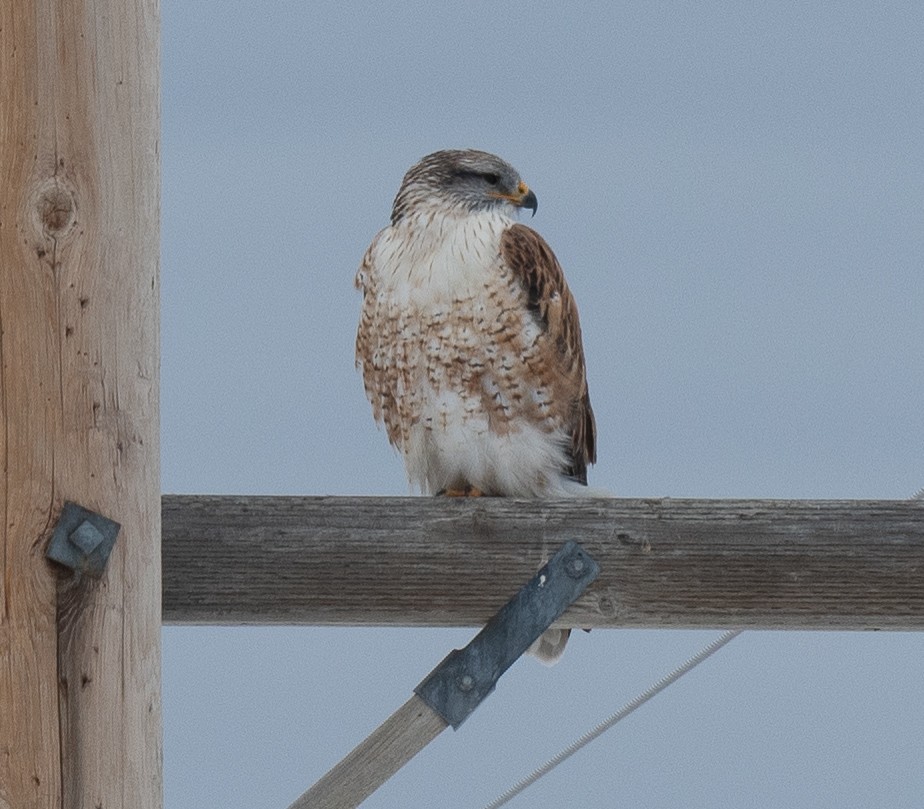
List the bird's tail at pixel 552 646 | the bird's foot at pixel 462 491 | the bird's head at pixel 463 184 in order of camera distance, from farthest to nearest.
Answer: the bird's head at pixel 463 184, the bird's foot at pixel 462 491, the bird's tail at pixel 552 646

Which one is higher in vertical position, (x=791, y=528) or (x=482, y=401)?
(x=482, y=401)

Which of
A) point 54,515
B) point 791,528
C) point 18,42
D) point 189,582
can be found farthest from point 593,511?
point 18,42

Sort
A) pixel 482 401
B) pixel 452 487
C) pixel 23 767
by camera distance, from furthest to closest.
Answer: pixel 452 487 < pixel 482 401 < pixel 23 767

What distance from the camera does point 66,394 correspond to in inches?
71.3

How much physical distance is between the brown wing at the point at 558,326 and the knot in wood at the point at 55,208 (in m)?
1.52

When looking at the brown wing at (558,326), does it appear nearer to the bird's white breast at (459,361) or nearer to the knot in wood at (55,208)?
the bird's white breast at (459,361)

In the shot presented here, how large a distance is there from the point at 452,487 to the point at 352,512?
119 centimetres

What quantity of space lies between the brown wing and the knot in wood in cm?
152

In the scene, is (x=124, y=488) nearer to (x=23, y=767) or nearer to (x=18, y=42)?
(x=23, y=767)

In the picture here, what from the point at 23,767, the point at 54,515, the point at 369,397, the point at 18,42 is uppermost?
the point at 369,397

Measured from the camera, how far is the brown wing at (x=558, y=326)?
3.21 meters

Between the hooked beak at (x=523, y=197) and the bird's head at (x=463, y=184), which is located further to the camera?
the hooked beak at (x=523, y=197)

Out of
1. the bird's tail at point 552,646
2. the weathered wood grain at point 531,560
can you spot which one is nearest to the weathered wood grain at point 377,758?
the weathered wood grain at point 531,560

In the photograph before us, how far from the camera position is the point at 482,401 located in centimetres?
320
